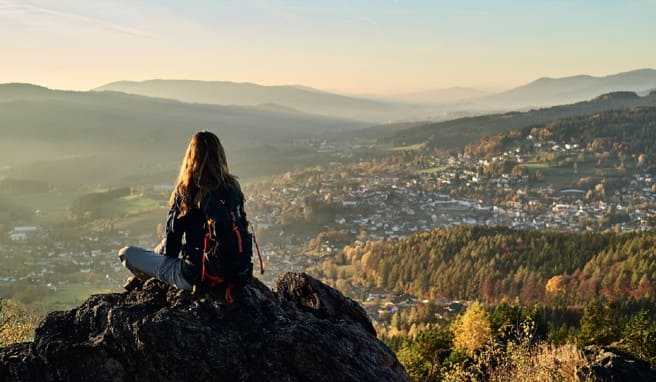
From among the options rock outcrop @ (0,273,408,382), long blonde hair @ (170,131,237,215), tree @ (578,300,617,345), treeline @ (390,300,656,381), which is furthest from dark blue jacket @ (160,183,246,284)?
tree @ (578,300,617,345)

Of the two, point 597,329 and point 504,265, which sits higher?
point 597,329

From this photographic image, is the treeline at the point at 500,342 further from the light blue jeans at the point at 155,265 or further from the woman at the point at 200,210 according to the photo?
the light blue jeans at the point at 155,265

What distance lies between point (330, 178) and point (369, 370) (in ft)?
600

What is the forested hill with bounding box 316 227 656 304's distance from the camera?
235 ft

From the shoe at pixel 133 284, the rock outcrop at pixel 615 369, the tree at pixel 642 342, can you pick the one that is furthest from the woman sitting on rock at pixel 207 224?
the tree at pixel 642 342

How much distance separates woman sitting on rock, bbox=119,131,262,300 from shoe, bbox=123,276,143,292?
130cm

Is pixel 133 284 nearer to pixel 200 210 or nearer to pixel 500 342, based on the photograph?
pixel 200 210

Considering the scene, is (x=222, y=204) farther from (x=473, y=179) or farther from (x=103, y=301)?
(x=473, y=179)

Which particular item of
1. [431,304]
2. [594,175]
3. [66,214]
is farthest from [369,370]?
[594,175]

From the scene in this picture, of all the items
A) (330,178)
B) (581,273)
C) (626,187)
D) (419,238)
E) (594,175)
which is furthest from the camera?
(330,178)

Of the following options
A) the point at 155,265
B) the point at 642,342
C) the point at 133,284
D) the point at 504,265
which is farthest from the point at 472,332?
the point at 504,265

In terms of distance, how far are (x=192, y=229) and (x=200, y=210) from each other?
358 mm

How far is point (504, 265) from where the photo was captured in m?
89.1

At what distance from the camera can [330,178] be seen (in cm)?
19088
